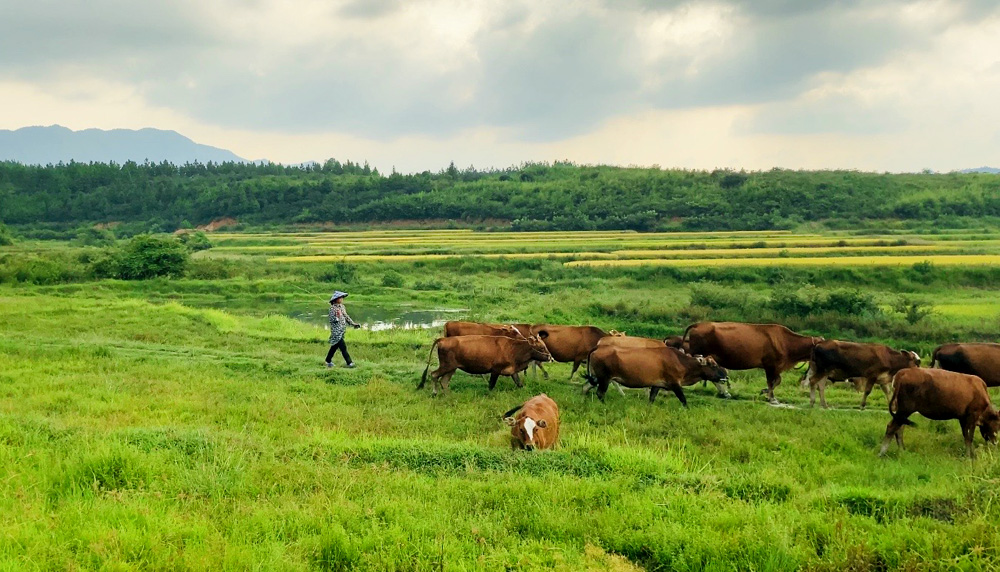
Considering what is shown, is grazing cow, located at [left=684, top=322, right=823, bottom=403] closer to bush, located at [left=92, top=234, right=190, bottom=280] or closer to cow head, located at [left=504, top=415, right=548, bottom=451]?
cow head, located at [left=504, top=415, right=548, bottom=451]

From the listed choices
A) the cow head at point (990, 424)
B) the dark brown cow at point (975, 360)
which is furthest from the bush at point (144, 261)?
the cow head at point (990, 424)

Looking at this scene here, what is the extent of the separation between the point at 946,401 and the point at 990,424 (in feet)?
2.33

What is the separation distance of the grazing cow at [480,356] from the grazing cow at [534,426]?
2836mm

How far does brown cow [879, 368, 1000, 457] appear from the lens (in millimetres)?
9039

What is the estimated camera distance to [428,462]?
A: 761 cm

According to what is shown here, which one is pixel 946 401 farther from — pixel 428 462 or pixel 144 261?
pixel 144 261

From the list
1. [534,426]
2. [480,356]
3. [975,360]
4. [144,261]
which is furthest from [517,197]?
[534,426]

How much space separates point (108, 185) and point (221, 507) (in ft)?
320

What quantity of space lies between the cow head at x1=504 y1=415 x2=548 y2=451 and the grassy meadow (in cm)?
40

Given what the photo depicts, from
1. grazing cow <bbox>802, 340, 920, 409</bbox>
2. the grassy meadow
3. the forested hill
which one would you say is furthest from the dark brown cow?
the forested hill

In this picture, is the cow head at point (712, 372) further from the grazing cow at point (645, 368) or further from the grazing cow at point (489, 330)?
the grazing cow at point (489, 330)

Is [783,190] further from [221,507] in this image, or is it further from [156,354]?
[221,507]

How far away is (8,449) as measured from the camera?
713cm

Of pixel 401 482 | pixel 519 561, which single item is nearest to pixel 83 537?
pixel 401 482
